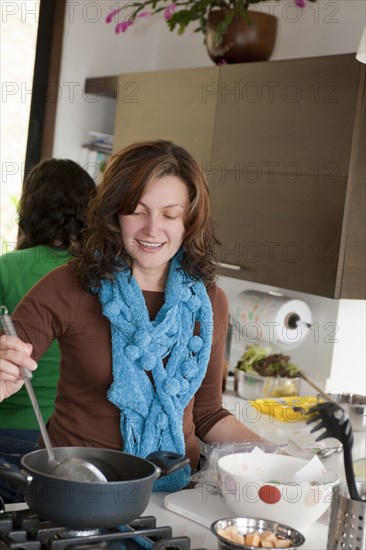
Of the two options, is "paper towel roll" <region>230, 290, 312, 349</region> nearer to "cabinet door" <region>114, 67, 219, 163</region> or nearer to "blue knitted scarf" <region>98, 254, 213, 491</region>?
"cabinet door" <region>114, 67, 219, 163</region>

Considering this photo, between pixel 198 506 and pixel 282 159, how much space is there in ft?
4.81

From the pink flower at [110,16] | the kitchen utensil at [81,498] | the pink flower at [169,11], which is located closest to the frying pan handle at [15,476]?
the kitchen utensil at [81,498]

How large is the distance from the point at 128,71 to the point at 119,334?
2.38 meters

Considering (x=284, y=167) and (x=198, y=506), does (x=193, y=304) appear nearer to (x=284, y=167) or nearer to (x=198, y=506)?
(x=198, y=506)

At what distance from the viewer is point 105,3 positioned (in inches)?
145

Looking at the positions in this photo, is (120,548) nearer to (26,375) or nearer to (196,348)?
(26,375)

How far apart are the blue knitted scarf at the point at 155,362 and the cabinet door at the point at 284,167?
3.03 ft

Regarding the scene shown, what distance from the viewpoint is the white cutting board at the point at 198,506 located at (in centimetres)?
145

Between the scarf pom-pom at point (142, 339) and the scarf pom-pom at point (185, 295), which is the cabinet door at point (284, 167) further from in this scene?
the scarf pom-pom at point (142, 339)

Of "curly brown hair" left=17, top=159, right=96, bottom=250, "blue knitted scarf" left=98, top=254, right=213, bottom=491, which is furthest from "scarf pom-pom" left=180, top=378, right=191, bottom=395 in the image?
"curly brown hair" left=17, top=159, right=96, bottom=250

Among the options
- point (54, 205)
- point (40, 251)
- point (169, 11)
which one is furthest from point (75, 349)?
point (169, 11)

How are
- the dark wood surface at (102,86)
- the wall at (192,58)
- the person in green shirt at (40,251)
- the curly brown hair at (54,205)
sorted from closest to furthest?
the person in green shirt at (40,251), the curly brown hair at (54,205), the wall at (192,58), the dark wood surface at (102,86)

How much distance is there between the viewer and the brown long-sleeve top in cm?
163

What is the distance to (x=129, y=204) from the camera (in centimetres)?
167
